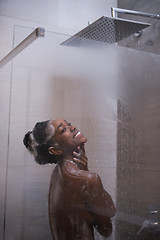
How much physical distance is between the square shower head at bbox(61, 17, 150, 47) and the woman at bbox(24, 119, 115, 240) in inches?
13.2

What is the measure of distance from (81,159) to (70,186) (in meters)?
0.11

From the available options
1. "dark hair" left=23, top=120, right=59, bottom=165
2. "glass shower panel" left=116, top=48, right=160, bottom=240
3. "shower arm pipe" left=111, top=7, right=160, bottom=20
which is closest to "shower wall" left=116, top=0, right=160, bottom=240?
"glass shower panel" left=116, top=48, right=160, bottom=240

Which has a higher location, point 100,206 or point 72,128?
point 72,128

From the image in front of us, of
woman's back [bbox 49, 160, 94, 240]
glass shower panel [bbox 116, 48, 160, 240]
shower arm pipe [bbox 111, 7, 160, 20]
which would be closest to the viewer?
woman's back [bbox 49, 160, 94, 240]

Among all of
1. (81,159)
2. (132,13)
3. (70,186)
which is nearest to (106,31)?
(132,13)

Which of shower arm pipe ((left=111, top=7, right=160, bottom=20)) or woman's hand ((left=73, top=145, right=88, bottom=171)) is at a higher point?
shower arm pipe ((left=111, top=7, right=160, bottom=20))

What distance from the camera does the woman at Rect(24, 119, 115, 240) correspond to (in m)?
1.07

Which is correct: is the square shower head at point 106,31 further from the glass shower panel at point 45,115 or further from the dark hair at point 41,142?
the dark hair at point 41,142

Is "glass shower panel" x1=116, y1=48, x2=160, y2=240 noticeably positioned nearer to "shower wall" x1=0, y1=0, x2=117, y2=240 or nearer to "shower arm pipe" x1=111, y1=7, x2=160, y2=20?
"shower wall" x1=0, y1=0, x2=117, y2=240

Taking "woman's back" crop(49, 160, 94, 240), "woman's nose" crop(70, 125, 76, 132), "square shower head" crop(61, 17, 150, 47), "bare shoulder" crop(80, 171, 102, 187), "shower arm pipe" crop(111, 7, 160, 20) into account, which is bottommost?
"woman's back" crop(49, 160, 94, 240)

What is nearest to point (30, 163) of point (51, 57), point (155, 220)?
point (51, 57)

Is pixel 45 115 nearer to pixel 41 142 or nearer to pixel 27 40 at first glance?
pixel 41 142

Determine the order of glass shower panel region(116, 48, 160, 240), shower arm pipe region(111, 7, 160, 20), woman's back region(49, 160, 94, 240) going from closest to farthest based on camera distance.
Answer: woman's back region(49, 160, 94, 240), glass shower panel region(116, 48, 160, 240), shower arm pipe region(111, 7, 160, 20)

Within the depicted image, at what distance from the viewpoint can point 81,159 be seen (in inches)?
44.6
